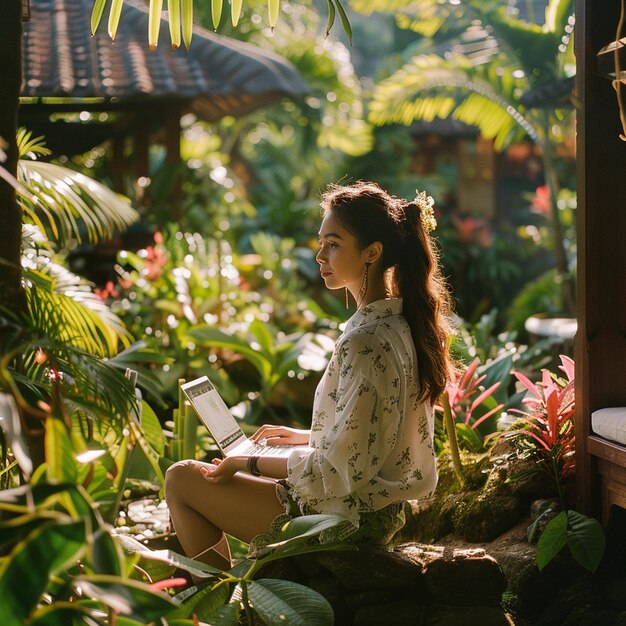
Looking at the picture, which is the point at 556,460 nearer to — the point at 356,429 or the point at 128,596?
the point at 356,429

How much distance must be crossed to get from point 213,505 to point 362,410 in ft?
2.09

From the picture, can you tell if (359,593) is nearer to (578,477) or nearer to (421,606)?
(421,606)

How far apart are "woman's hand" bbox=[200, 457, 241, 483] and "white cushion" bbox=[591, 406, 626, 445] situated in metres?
1.31

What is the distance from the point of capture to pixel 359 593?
286cm

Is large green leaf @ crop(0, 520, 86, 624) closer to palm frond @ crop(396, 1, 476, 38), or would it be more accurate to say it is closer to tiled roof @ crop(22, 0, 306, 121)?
tiled roof @ crop(22, 0, 306, 121)

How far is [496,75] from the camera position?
9117mm

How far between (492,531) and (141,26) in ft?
19.7

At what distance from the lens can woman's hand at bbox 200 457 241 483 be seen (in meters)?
2.93

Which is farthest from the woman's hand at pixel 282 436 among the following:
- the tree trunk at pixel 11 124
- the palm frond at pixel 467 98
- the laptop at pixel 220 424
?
the palm frond at pixel 467 98

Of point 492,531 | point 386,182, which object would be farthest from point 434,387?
point 386,182

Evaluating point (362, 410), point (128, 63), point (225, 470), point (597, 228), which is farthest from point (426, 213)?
point (128, 63)

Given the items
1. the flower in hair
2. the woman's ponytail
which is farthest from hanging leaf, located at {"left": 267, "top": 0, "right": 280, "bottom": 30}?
the flower in hair

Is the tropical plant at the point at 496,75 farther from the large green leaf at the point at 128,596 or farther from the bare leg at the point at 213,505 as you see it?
the large green leaf at the point at 128,596

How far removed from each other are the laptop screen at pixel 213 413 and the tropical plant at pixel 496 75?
19.0 ft
